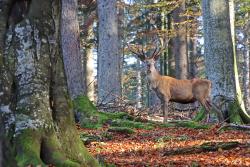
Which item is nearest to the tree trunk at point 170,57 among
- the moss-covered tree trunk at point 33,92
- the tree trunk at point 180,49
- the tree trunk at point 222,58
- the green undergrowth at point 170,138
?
the tree trunk at point 180,49

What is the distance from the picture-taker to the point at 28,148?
184 inches

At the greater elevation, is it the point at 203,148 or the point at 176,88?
the point at 176,88

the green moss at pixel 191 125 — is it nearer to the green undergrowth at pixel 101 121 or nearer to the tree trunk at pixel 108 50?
the green undergrowth at pixel 101 121

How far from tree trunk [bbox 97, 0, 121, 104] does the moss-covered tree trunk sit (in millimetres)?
10649

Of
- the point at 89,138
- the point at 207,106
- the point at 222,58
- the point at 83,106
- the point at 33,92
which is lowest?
the point at 89,138

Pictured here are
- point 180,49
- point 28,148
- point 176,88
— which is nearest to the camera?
point 28,148

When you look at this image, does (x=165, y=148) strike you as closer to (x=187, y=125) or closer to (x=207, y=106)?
(x=187, y=125)

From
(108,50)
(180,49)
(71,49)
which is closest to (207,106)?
(71,49)

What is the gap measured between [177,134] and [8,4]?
5529mm

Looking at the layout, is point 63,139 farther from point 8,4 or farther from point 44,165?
point 8,4

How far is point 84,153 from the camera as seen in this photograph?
5.26 metres

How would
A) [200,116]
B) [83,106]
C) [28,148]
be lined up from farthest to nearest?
[200,116]
[83,106]
[28,148]

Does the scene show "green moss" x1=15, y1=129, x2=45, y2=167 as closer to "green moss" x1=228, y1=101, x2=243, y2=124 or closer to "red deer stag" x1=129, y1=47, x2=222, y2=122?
"green moss" x1=228, y1=101, x2=243, y2=124

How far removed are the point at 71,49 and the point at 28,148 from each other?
24.0 feet
